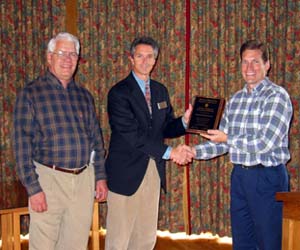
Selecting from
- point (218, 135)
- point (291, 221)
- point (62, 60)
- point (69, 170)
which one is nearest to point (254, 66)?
point (218, 135)

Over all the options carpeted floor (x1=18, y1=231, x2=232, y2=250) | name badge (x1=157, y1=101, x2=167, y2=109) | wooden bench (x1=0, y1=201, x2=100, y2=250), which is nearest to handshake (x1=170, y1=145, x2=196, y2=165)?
name badge (x1=157, y1=101, x2=167, y2=109)

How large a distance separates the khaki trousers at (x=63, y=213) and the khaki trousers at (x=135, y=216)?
0.29 meters

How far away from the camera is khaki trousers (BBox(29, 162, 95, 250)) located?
2.45 meters

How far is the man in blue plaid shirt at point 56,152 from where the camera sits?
7.81 feet

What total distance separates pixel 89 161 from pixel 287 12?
256cm

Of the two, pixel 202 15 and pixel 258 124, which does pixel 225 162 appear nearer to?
pixel 202 15

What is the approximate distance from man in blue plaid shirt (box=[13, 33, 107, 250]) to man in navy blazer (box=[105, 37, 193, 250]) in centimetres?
27

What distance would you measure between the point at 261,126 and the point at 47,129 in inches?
49.3

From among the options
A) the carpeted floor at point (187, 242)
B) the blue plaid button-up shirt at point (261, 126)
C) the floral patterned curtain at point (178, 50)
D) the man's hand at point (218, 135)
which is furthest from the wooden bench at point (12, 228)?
the blue plaid button-up shirt at point (261, 126)

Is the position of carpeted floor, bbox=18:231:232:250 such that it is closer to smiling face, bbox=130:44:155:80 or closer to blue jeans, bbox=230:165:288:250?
blue jeans, bbox=230:165:288:250

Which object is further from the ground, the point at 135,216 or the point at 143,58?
the point at 143,58

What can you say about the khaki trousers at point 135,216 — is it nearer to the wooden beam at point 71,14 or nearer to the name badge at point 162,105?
the name badge at point 162,105

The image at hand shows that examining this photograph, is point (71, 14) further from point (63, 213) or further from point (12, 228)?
point (63, 213)

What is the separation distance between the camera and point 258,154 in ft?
8.12
